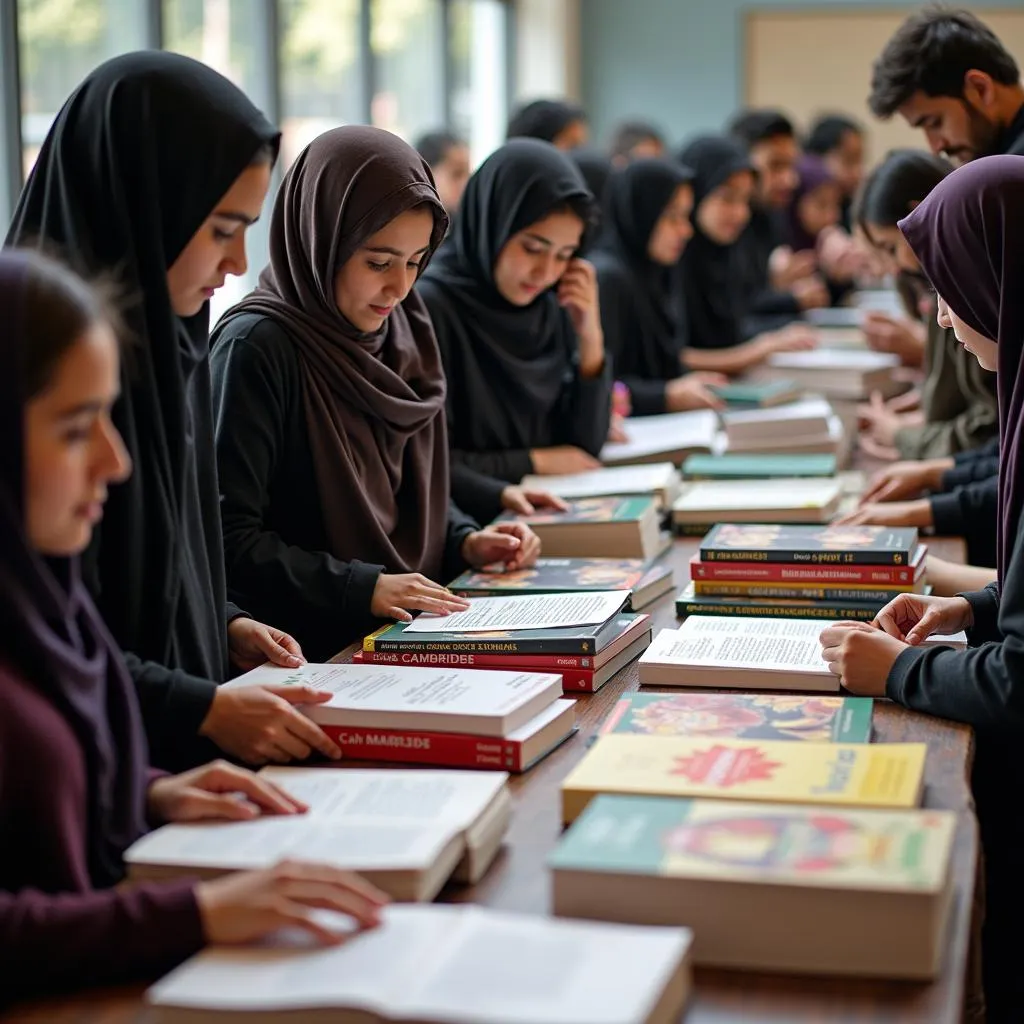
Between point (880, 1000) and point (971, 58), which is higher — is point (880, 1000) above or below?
below

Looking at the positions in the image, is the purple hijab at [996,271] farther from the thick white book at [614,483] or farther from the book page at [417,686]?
the thick white book at [614,483]

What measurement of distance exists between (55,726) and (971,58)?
252 centimetres

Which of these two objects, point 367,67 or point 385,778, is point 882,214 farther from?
point 367,67

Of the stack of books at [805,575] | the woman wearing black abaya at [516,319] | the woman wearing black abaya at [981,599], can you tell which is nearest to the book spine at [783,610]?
the stack of books at [805,575]

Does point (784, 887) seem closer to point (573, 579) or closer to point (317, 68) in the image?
point (573, 579)

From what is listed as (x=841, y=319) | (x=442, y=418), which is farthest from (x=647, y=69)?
(x=442, y=418)

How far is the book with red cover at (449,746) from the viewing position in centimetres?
163

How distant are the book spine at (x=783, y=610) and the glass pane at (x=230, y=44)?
3645 mm

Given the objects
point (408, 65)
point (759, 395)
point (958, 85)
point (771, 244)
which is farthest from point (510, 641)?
point (408, 65)

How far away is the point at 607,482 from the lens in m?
2.98

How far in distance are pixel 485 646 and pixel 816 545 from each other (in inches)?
23.4

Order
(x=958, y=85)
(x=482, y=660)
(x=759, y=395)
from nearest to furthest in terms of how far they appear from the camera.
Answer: (x=482, y=660) → (x=958, y=85) → (x=759, y=395)

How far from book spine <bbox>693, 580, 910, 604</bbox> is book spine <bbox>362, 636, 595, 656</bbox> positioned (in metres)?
0.42

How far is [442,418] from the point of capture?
263cm
